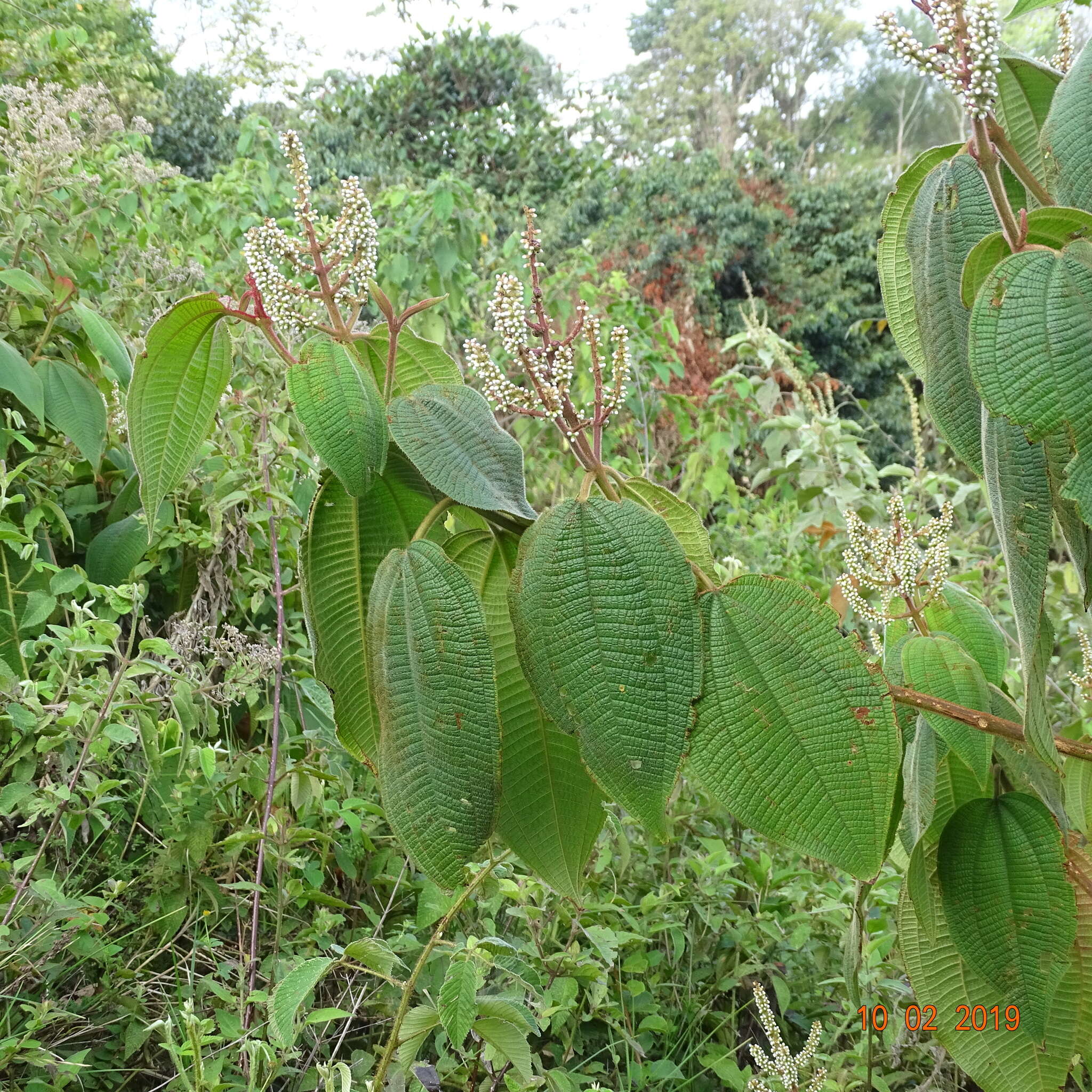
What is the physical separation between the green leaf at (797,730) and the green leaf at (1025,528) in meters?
0.10

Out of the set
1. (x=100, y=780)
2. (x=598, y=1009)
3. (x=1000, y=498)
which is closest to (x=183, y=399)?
(x=1000, y=498)

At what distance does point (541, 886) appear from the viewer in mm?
1154

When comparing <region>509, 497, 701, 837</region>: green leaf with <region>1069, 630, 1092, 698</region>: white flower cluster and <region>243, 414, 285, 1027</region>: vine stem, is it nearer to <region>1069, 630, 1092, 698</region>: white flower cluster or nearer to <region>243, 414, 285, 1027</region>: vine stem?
<region>1069, 630, 1092, 698</region>: white flower cluster

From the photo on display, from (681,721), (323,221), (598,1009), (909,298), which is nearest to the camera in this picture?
(681,721)

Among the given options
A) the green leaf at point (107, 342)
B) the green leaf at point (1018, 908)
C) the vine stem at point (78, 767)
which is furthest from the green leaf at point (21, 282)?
the green leaf at point (1018, 908)

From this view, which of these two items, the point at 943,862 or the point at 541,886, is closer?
the point at 943,862

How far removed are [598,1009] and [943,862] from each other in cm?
72

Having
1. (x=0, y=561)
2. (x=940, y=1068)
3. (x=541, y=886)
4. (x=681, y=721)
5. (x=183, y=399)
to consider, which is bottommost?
(x=940, y=1068)

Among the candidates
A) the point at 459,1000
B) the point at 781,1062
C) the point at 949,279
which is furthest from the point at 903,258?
the point at 781,1062

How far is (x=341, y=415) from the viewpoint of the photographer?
407 mm

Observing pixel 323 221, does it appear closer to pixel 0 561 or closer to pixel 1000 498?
pixel 1000 498

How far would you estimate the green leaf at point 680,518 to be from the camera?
488mm

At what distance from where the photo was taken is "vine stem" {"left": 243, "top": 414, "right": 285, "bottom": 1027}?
1.06 meters

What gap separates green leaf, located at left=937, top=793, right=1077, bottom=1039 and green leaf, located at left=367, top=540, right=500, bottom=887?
11.8 inches
